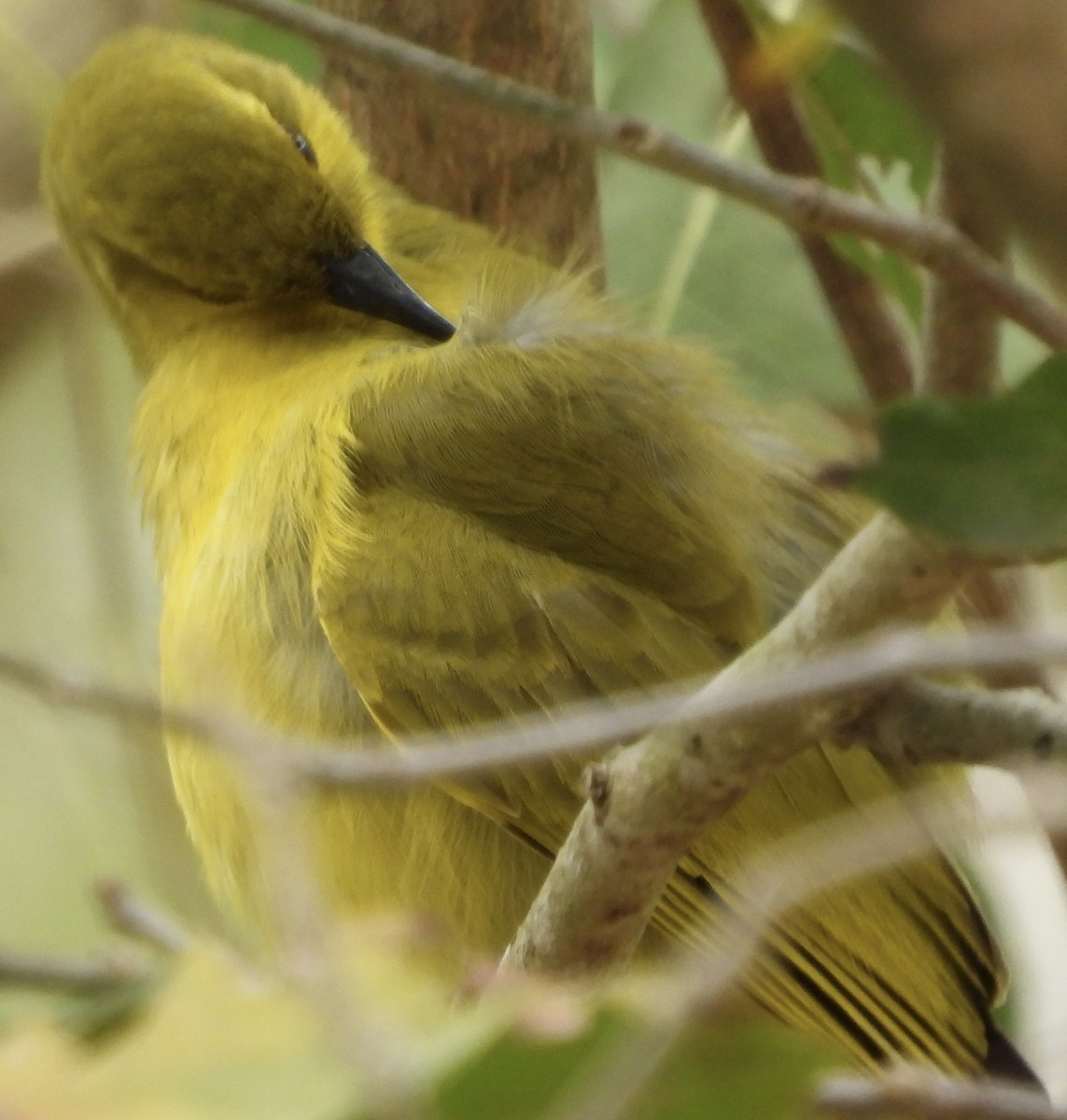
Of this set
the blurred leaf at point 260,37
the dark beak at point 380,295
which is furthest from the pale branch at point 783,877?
the blurred leaf at point 260,37

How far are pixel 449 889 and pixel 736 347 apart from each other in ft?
2.74

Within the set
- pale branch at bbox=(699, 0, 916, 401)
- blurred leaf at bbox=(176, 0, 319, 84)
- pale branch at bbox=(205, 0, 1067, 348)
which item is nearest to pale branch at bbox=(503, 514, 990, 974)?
pale branch at bbox=(205, 0, 1067, 348)

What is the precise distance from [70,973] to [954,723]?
59cm

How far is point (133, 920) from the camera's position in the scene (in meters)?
1.22

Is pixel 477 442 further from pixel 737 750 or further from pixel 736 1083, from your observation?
pixel 736 1083

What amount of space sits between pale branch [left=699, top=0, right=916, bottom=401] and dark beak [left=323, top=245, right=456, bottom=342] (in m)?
0.42

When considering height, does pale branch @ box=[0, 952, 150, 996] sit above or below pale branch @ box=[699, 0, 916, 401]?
below

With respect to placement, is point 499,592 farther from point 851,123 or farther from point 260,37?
point 260,37

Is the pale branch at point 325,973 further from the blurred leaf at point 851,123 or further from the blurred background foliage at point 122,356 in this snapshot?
the blurred leaf at point 851,123

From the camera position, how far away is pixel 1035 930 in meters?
2.78

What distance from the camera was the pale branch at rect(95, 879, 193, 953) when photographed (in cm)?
120

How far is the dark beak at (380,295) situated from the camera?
1.94 meters

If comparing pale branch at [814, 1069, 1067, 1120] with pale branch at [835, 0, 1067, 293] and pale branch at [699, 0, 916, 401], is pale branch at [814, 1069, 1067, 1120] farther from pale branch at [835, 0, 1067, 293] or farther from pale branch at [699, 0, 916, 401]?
pale branch at [699, 0, 916, 401]

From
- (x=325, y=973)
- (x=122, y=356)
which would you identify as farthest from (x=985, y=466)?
(x=122, y=356)
